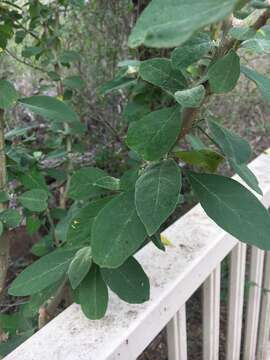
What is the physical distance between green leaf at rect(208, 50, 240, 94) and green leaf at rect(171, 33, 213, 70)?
0.10ft

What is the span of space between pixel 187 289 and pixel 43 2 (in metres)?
0.84

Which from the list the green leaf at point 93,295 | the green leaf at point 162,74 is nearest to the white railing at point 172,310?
the green leaf at point 93,295

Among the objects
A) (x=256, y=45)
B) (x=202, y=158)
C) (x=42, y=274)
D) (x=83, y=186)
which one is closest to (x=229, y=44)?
(x=256, y=45)

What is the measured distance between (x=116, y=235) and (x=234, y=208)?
14 centimetres

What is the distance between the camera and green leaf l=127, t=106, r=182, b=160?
0.45 meters

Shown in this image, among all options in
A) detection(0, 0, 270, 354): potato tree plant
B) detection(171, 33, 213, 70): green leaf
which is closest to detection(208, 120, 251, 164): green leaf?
detection(0, 0, 270, 354): potato tree plant

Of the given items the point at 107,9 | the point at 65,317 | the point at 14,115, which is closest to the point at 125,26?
the point at 107,9

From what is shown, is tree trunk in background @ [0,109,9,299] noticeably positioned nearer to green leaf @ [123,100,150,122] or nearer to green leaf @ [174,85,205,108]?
green leaf @ [123,100,150,122]

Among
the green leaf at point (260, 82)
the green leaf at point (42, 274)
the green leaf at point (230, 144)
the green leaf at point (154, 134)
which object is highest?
the green leaf at point (260, 82)

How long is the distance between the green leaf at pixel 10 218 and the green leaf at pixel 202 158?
32 cm

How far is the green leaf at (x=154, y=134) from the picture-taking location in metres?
0.45

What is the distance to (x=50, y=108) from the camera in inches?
28.3

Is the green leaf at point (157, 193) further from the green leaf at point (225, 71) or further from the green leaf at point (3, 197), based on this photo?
the green leaf at point (3, 197)

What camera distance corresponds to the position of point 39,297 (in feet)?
2.23
